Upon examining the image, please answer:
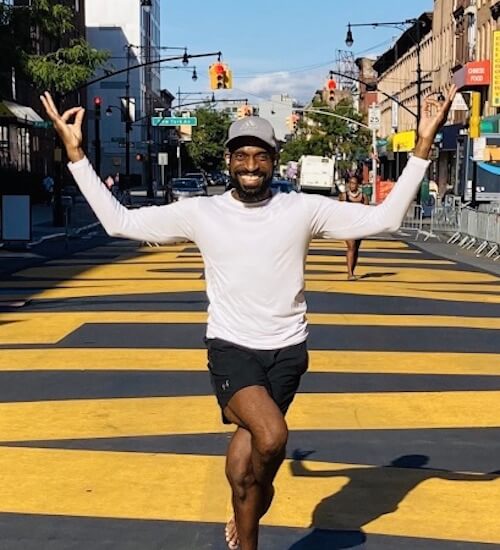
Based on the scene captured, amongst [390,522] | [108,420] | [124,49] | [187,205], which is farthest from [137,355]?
[124,49]

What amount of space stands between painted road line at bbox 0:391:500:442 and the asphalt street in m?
0.02

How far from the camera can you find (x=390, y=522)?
5.34m

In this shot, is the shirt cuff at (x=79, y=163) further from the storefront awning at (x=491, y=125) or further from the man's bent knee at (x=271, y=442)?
the storefront awning at (x=491, y=125)

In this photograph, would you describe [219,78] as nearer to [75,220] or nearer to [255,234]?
[75,220]

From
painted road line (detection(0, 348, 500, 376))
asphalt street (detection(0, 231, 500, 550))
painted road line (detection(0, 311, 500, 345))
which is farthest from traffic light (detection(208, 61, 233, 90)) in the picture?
painted road line (detection(0, 348, 500, 376))

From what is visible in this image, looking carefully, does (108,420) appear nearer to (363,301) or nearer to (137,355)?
(137,355)

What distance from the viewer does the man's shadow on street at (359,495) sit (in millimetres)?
5105

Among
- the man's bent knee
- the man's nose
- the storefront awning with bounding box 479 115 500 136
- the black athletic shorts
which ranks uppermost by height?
the storefront awning with bounding box 479 115 500 136

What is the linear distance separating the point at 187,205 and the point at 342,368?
5.44 metres

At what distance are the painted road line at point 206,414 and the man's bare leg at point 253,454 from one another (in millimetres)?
2890

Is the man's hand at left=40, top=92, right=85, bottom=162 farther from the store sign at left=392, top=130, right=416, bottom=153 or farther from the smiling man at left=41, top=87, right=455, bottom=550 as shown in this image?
the store sign at left=392, top=130, right=416, bottom=153

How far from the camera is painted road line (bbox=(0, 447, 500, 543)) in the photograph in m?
5.36

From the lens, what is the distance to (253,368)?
4238 mm

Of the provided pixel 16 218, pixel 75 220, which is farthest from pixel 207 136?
pixel 16 218
